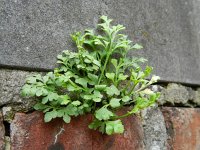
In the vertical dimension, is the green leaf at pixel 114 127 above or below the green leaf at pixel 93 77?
below

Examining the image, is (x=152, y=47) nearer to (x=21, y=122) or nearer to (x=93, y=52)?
(x=93, y=52)

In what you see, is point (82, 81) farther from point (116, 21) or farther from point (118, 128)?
point (116, 21)

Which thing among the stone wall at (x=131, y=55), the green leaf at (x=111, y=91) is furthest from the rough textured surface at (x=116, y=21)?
the green leaf at (x=111, y=91)

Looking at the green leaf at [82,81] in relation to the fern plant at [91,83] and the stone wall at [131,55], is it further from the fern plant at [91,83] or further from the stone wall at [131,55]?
the stone wall at [131,55]


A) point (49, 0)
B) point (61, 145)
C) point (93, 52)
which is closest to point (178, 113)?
point (93, 52)

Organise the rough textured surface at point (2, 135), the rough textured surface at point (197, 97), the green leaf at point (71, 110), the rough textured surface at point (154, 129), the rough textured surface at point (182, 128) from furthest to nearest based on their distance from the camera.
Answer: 1. the rough textured surface at point (197, 97)
2. the rough textured surface at point (182, 128)
3. the rough textured surface at point (154, 129)
4. the green leaf at point (71, 110)
5. the rough textured surface at point (2, 135)

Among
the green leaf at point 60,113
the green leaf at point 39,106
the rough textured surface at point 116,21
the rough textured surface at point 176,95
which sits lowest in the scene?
the green leaf at point 60,113
